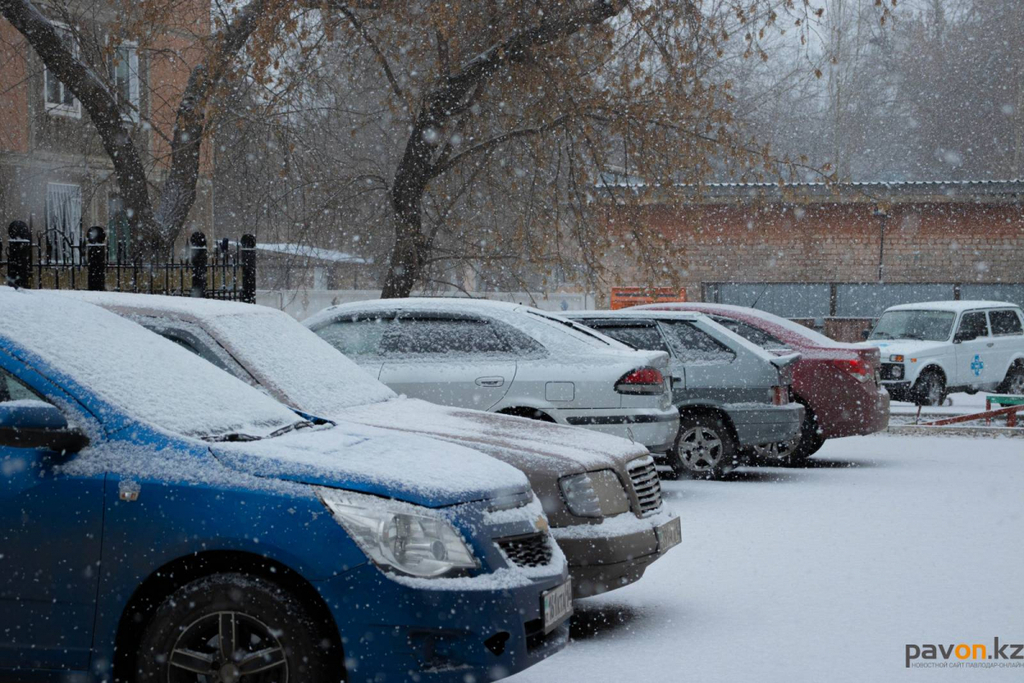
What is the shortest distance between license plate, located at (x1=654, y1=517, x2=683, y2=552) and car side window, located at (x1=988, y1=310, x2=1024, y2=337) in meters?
18.9

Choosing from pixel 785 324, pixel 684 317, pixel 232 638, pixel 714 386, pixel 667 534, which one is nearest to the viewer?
pixel 232 638

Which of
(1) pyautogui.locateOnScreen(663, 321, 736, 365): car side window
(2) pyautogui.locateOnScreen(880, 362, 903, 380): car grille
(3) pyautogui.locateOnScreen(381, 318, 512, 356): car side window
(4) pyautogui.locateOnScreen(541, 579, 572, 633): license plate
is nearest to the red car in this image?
(1) pyautogui.locateOnScreen(663, 321, 736, 365): car side window

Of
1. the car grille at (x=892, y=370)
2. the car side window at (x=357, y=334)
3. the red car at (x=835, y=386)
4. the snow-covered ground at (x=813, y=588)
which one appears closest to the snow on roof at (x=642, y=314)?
the red car at (x=835, y=386)

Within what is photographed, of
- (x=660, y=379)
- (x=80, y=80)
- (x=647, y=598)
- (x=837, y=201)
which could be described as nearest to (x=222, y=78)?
(x=80, y=80)

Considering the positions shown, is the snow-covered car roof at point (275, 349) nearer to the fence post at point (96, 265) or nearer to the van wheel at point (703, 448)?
the fence post at point (96, 265)

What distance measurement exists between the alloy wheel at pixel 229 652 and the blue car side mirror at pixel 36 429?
0.78m

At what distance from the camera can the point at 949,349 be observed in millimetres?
23797

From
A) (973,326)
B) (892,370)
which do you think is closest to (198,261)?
(892,370)

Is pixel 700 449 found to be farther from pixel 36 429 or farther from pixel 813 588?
pixel 36 429

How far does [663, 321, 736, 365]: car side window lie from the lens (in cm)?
1364

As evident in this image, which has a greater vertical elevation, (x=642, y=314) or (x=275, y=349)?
(x=642, y=314)

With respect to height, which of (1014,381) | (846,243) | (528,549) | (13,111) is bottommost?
(528,549)

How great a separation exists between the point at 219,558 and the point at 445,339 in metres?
6.44

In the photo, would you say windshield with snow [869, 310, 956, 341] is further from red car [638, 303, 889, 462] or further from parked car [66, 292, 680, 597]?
parked car [66, 292, 680, 597]
